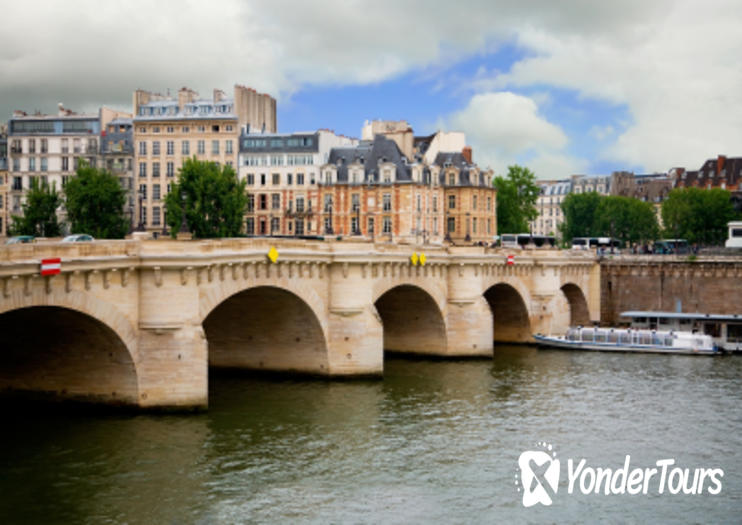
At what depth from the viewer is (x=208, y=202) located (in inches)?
3255

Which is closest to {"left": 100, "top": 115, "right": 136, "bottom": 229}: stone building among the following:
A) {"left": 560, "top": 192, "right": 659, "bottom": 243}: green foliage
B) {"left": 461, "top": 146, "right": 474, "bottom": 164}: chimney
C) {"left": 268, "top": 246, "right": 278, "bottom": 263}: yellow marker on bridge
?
{"left": 461, "top": 146, "right": 474, "bottom": 164}: chimney

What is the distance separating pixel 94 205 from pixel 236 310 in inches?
1553

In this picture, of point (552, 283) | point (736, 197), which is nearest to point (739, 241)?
point (552, 283)

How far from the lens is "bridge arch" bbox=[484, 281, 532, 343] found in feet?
220

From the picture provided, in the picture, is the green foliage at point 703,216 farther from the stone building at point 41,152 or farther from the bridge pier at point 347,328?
the bridge pier at point 347,328

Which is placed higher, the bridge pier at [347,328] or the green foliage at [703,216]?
the green foliage at [703,216]

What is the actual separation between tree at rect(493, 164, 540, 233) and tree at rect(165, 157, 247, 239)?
122ft

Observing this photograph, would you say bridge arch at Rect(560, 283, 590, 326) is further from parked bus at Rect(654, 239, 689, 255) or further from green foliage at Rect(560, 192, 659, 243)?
green foliage at Rect(560, 192, 659, 243)

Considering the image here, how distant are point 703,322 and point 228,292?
41948mm

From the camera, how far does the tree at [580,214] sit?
14412 centimetres

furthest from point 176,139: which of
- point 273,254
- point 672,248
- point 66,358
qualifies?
point 66,358

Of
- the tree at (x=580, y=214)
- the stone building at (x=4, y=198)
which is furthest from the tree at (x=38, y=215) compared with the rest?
the tree at (x=580, y=214)

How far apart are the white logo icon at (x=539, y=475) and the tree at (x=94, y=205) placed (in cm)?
5566

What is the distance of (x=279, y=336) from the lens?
47.1 metres
